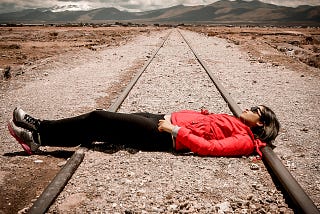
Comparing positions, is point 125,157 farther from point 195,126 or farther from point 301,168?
point 301,168

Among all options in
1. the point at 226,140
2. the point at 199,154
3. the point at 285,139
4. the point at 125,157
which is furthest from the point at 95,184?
the point at 285,139

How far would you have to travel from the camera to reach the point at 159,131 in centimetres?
360

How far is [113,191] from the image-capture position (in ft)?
9.65

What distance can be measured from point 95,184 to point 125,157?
665 mm

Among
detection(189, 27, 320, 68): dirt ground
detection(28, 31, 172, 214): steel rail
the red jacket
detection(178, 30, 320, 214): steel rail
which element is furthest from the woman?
detection(189, 27, 320, 68): dirt ground

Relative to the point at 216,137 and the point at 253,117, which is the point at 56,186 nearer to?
the point at 216,137

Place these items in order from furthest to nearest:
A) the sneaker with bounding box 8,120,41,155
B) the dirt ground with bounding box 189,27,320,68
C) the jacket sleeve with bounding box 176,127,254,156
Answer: the dirt ground with bounding box 189,27,320,68
the sneaker with bounding box 8,120,41,155
the jacket sleeve with bounding box 176,127,254,156

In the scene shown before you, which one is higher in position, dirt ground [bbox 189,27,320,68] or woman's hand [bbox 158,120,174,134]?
woman's hand [bbox 158,120,174,134]

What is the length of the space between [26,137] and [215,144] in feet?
7.66

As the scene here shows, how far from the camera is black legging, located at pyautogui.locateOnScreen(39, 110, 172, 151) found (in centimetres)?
354

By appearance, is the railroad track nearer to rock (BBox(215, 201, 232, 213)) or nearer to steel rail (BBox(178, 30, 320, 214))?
steel rail (BBox(178, 30, 320, 214))

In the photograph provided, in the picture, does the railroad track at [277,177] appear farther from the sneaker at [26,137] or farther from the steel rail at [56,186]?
the sneaker at [26,137]

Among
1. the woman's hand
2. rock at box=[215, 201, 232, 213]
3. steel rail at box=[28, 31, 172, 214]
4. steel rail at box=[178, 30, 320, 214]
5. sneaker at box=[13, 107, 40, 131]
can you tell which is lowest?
rock at box=[215, 201, 232, 213]

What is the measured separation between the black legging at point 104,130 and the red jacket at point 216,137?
27 centimetres
